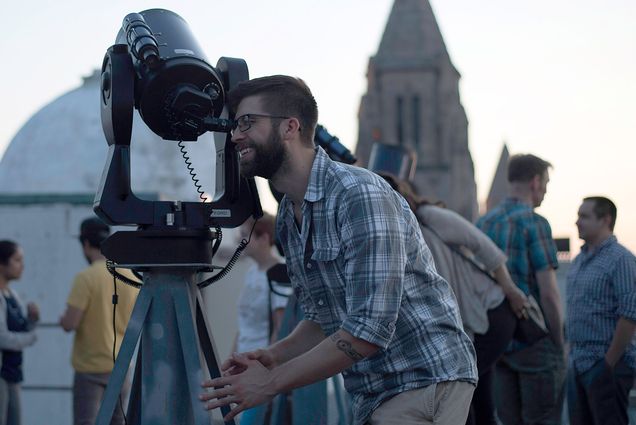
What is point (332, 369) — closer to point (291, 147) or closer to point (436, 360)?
point (436, 360)

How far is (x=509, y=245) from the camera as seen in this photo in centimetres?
629

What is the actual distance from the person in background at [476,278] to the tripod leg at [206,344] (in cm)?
172

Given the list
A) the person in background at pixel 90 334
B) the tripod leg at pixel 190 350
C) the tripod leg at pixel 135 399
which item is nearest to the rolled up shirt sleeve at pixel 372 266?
the tripod leg at pixel 190 350

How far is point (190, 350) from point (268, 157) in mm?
780

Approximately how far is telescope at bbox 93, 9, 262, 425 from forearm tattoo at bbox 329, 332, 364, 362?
74cm

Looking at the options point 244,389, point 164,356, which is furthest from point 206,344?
point 244,389

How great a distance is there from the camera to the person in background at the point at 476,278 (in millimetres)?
5438

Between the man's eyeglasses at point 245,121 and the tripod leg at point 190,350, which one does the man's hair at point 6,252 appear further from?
the man's eyeglasses at point 245,121

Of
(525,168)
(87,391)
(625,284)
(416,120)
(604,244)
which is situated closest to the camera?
(625,284)

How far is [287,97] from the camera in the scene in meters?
3.33

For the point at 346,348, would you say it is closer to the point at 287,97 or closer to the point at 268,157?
the point at 268,157

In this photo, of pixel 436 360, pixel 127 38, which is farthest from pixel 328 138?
pixel 436 360

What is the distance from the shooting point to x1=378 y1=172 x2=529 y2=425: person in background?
544 cm

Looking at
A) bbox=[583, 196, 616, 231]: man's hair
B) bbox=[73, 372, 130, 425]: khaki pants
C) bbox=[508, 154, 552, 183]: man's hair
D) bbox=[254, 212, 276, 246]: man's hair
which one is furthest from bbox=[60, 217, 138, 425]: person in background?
bbox=[583, 196, 616, 231]: man's hair
